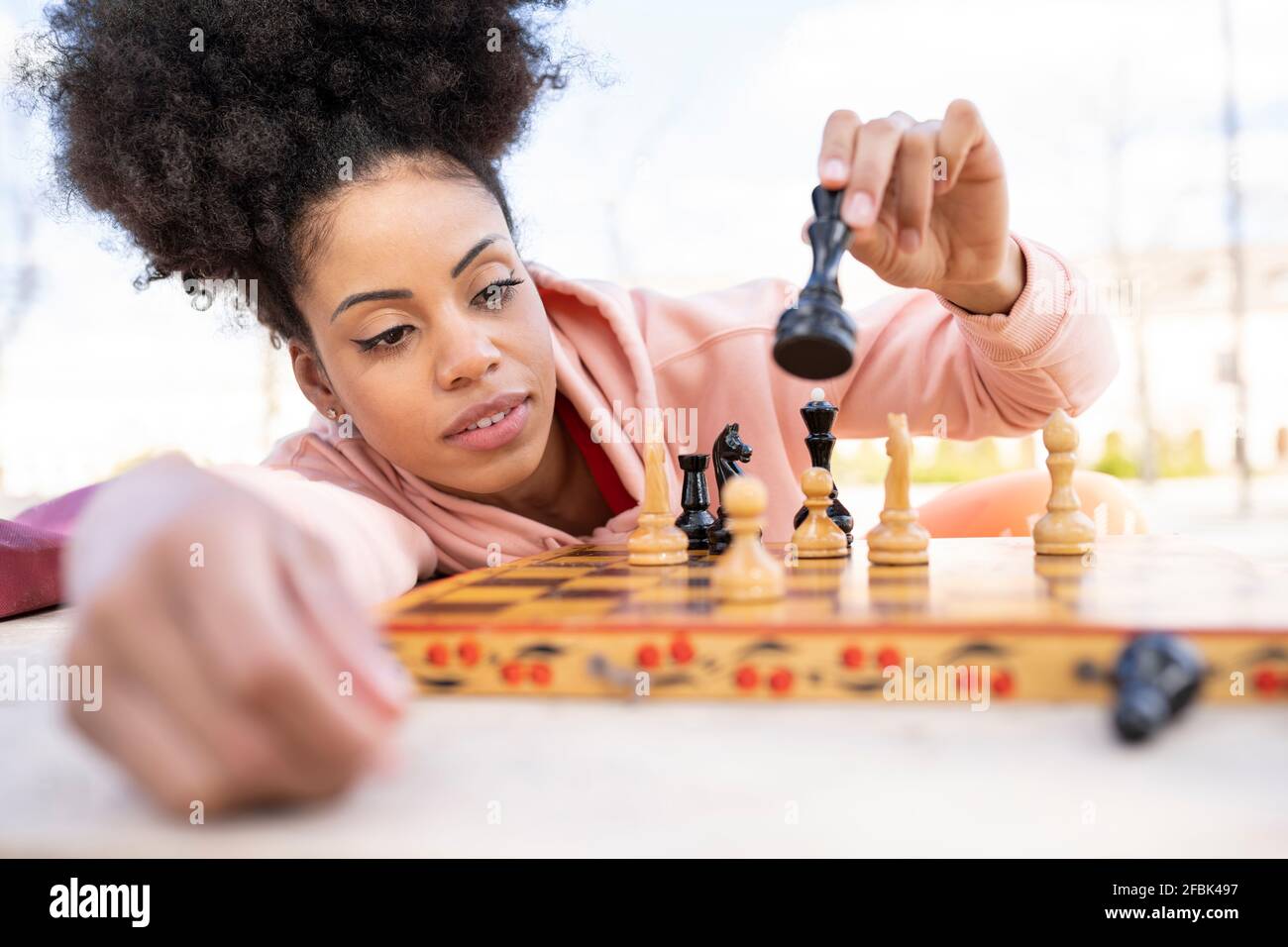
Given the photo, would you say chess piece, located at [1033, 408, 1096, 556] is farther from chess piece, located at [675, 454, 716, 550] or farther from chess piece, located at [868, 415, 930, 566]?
chess piece, located at [675, 454, 716, 550]

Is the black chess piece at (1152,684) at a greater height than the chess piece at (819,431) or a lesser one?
lesser

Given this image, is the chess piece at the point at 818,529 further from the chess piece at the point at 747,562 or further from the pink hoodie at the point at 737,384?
the pink hoodie at the point at 737,384

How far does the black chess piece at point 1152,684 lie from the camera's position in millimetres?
632

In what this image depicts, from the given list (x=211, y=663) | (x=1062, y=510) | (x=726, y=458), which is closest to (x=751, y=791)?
(x=211, y=663)

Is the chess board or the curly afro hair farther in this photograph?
the curly afro hair

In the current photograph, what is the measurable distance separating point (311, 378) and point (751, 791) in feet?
4.25

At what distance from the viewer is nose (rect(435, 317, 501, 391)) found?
1.37 metres

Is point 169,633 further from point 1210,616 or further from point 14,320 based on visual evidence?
point 14,320

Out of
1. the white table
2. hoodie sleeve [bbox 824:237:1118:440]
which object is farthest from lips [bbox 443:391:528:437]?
the white table

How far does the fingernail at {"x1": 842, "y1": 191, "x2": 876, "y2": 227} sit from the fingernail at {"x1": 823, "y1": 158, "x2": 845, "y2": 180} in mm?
26

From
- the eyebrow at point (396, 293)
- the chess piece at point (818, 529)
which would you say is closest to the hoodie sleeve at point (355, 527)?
the eyebrow at point (396, 293)

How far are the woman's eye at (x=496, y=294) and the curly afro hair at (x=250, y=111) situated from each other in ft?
0.61

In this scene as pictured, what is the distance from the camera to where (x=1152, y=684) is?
0.66 m
